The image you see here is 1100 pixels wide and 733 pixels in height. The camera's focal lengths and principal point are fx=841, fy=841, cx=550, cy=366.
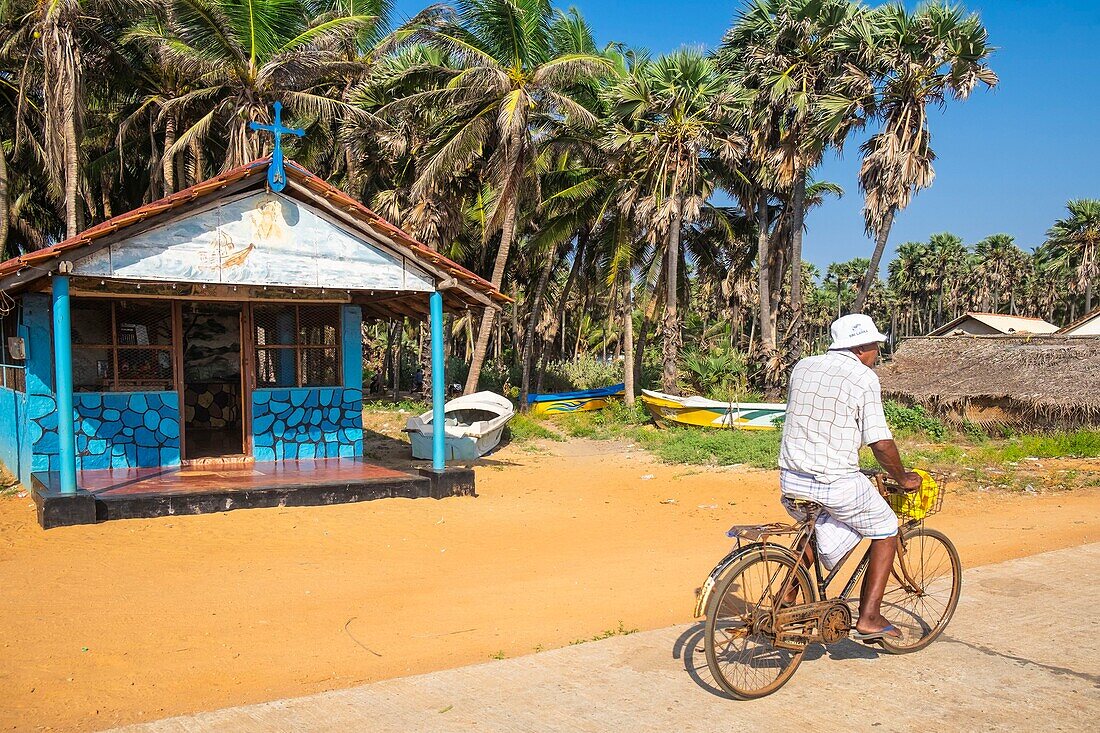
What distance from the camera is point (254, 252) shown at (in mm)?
10453

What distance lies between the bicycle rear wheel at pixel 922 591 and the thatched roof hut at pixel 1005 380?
13.6 m

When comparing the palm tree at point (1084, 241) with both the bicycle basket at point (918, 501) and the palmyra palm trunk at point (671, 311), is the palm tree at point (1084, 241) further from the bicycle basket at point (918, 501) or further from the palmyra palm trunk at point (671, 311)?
the bicycle basket at point (918, 501)

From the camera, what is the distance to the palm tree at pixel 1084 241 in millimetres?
43938

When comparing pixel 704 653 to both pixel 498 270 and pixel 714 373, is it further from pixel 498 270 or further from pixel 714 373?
pixel 714 373

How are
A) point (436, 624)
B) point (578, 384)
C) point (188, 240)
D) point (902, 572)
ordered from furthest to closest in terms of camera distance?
point (578, 384), point (188, 240), point (436, 624), point (902, 572)

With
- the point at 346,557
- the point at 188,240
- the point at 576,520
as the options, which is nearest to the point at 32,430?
the point at 188,240

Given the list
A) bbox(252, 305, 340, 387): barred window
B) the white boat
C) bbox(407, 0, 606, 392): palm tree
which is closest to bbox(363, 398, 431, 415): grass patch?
the white boat

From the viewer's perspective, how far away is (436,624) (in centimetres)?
613

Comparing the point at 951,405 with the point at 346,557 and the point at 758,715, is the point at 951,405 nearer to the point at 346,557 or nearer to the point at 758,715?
the point at 346,557

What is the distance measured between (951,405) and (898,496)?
15.5m

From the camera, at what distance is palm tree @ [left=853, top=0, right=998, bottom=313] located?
20016 mm

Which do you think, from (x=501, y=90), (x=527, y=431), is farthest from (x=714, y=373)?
(x=501, y=90)

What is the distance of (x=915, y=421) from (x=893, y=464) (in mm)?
15371

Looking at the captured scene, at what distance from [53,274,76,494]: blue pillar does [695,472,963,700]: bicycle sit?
762 centimetres
